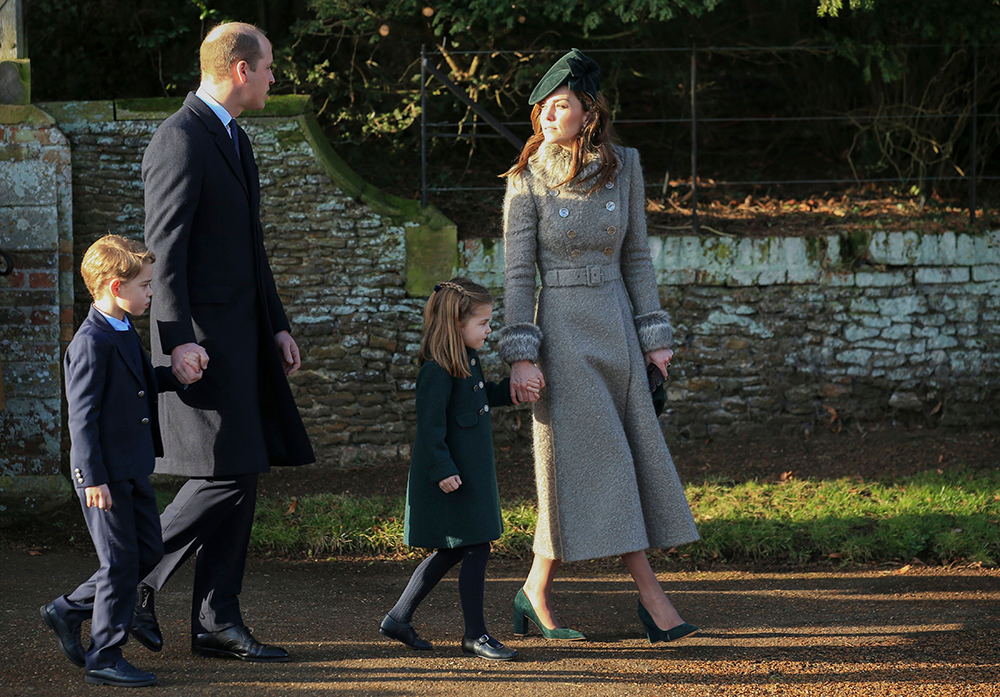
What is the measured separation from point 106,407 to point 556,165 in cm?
176

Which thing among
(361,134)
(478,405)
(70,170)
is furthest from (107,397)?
(361,134)

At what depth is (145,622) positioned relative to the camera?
3484mm

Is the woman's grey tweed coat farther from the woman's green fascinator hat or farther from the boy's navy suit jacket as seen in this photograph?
the boy's navy suit jacket

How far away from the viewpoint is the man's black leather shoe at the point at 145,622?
3.46 m

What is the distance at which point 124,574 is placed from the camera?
Result: 3225 mm

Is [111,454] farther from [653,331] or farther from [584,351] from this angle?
[653,331]

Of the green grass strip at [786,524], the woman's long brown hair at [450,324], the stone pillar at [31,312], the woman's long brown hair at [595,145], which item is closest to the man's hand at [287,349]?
the woman's long brown hair at [450,324]

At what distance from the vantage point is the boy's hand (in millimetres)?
3141

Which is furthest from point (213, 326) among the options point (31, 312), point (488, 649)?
point (31, 312)

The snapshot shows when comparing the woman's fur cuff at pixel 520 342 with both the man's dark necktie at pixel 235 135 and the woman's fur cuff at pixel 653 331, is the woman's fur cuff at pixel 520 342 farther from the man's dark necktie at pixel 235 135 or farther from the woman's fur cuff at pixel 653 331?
the man's dark necktie at pixel 235 135

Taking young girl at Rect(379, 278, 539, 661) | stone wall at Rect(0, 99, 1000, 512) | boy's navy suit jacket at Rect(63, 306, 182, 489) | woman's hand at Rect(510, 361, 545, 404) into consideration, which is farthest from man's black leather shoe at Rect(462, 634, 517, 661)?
stone wall at Rect(0, 99, 1000, 512)

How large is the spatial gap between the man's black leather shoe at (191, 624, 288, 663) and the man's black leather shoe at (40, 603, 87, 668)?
1.31 feet

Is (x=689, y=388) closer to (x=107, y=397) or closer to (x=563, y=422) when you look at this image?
(x=563, y=422)

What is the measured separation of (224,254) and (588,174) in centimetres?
132
